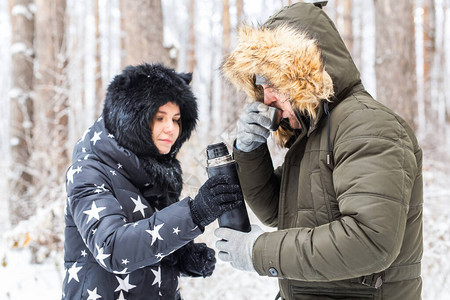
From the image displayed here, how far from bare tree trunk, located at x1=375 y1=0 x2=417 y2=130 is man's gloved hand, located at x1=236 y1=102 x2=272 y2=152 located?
14.6 feet

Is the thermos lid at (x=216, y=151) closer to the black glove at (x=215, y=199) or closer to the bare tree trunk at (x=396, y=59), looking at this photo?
the black glove at (x=215, y=199)

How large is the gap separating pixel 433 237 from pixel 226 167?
13.0ft

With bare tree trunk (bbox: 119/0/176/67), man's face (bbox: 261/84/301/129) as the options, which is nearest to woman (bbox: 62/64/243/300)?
man's face (bbox: 261/84/301/129)

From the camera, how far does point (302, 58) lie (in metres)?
1.57

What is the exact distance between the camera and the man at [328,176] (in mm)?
1334

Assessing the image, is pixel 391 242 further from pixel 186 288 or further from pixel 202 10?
pixel 202 10

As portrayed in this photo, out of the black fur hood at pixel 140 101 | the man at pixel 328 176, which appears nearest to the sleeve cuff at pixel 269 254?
the man at pixel 328 176

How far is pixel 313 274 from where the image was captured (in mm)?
1406

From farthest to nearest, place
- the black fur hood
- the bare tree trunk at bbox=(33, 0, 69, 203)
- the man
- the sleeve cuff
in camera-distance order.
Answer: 1. the bare tree trunk at bbox=(33, 0, 69, 203)
2. the black fur hood
3. the sleeve cuff
4. the man

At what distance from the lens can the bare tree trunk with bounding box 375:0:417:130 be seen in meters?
5.63

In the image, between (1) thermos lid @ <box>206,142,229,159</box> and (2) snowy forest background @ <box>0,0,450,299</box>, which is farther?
(2) snowy forest background @ <box>0,0,450,299</box>

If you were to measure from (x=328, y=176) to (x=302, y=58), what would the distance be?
49cm

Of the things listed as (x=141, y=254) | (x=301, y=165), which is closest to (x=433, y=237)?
(x=301, y=165)

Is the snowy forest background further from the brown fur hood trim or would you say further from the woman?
the brown fur hood trim
